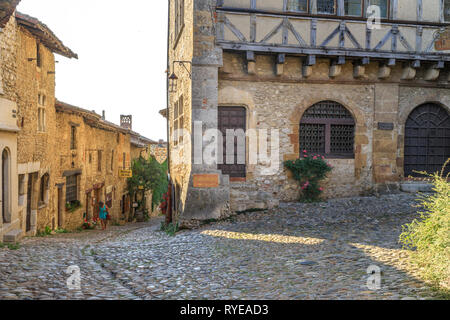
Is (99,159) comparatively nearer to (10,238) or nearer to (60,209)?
(60,209)

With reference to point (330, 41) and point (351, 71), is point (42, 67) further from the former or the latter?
point (351, 71)

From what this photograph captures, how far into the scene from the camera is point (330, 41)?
9555mm

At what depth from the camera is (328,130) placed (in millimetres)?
10328

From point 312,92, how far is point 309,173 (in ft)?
6.85

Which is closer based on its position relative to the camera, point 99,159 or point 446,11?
point 446,11

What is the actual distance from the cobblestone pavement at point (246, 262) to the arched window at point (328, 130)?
6.20 ft

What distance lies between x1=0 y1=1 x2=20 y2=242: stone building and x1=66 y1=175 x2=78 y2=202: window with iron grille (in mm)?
4313

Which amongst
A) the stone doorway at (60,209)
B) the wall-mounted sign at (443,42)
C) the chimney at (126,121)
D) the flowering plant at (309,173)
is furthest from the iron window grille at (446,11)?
the chimney at (126,121)

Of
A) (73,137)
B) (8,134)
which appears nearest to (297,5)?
(8,134)

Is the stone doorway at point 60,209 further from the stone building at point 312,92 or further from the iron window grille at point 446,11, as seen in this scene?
the iron window grille at point 446,11

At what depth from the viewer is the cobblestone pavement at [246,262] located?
4426mm
